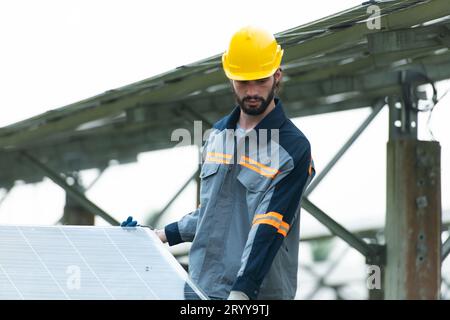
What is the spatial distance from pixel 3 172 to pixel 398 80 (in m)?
5.05

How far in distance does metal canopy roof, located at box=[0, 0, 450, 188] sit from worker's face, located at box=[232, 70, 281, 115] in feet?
8.24

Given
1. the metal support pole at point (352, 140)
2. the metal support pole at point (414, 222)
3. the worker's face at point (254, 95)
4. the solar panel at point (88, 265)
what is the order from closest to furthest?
the solar panel at point (88, 265), the worker's face at point (254, 95), the metal support pole at point (414, 222), the metal support pole at point (352, 140)

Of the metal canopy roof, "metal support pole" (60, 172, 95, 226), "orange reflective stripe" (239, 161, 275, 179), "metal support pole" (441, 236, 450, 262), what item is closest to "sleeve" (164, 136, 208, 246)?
"orange reflective stripe" (239, 161, 275, 179)

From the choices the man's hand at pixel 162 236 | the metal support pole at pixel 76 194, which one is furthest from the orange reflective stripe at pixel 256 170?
the metal support pole at pixel 76 194

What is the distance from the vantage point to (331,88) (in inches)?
454

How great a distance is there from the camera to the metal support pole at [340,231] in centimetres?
1088

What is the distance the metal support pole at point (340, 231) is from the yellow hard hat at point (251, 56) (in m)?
5.09

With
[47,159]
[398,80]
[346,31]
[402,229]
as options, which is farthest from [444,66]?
[47,159]

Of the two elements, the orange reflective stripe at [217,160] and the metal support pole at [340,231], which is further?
the metal support pole at [340,231]

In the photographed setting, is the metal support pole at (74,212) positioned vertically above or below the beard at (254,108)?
above

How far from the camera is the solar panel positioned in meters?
5.29

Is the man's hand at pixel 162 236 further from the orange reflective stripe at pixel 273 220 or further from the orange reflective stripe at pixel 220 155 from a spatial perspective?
the orange reflective stripe at pixel 273 220

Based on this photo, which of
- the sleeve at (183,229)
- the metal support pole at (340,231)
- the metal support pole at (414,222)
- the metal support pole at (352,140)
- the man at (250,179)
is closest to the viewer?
the man at (250,179)

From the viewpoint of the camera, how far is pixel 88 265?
5504 millimetres
